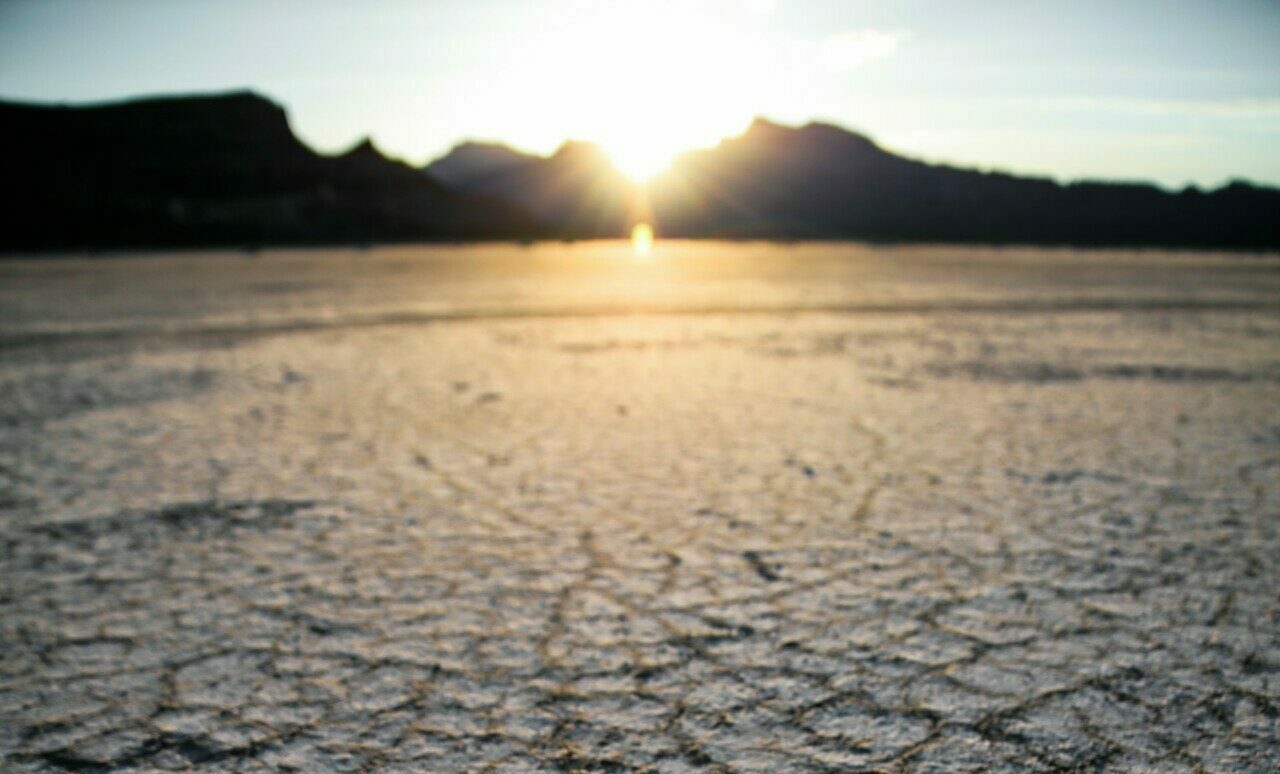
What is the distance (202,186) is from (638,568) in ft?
199

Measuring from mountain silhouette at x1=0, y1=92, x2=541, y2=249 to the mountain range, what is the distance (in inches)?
5.9

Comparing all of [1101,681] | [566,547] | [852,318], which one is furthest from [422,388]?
[852,318]

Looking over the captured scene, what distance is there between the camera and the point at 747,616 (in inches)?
79.0

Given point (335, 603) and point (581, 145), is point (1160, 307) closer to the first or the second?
point (335, 603)

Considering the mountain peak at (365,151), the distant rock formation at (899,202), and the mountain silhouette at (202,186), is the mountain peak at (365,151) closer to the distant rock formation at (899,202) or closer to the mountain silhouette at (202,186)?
the mountain silhouette at (202,186)

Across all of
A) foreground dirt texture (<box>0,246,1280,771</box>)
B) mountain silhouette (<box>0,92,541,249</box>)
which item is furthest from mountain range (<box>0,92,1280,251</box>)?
foreground dirt texture (<box>0,246,1280,771</box>)

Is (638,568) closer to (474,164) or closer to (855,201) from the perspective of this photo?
(855,201)

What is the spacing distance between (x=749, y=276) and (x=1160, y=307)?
28.5 feet

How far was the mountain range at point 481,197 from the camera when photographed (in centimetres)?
4753

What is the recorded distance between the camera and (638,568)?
2.30m

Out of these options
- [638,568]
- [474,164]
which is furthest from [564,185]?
[638,568]

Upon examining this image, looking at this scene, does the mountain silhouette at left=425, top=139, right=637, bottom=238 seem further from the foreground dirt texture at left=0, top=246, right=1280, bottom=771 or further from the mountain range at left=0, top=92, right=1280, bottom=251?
the foreground dirt texture at left=0, top=246, right=1280, bottom=771

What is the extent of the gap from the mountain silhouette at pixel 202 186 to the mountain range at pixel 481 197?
0.15 metres

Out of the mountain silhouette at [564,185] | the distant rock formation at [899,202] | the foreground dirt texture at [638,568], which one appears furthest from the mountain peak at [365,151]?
the foreground dirt texture at [638,568]
